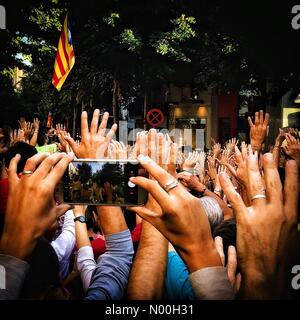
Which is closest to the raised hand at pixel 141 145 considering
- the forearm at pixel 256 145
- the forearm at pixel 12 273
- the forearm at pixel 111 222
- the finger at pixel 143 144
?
the finger at pixel 143 144

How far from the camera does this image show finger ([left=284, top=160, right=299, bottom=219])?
134cm

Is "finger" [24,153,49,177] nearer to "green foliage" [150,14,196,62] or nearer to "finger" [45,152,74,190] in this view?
"finger" [45,152,74,190]

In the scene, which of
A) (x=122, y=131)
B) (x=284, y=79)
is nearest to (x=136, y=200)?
(x=284, y=79)

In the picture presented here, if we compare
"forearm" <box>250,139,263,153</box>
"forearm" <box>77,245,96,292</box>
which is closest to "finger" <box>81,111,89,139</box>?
"forearm" <box>77,245,96,292</box>

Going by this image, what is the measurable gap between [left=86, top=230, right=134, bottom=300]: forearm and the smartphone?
22 cm

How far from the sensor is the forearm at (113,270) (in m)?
1.52

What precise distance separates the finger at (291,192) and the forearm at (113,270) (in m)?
0.64

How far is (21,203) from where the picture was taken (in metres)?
1.26

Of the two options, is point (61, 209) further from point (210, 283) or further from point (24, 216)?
point (210, 283)

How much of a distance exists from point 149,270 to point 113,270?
0.59ft

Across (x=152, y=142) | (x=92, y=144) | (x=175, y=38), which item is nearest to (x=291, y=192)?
(x=152, y=142)

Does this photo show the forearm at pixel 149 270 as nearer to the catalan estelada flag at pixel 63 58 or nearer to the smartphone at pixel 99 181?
the smartphone at pixel 99 181
